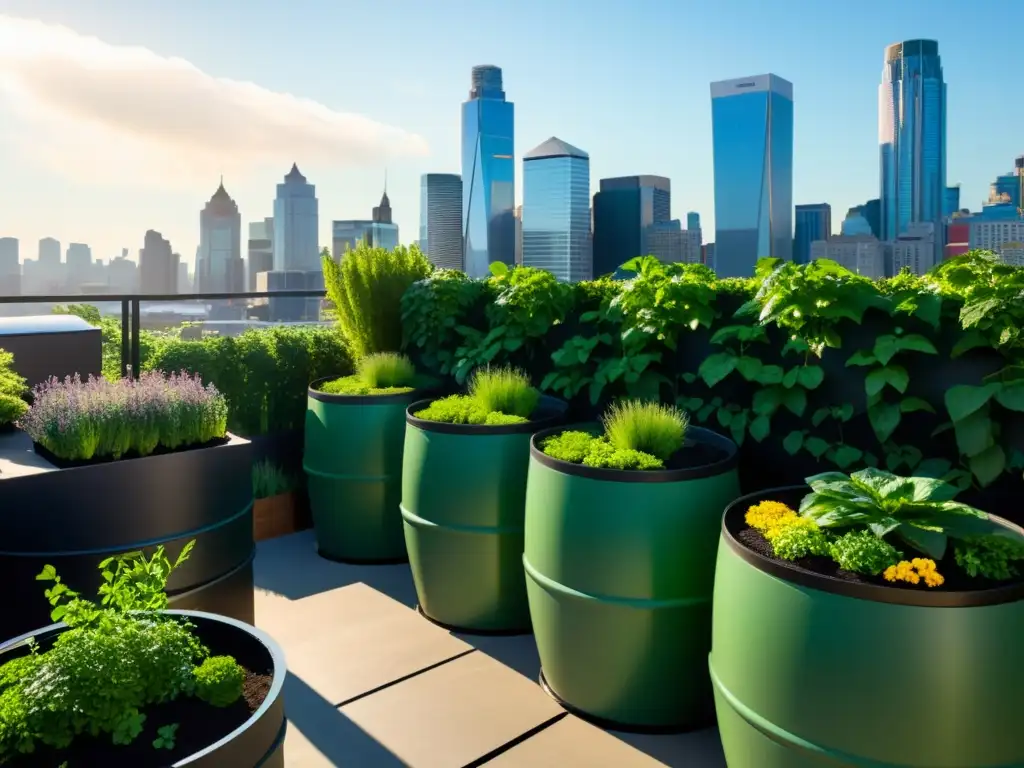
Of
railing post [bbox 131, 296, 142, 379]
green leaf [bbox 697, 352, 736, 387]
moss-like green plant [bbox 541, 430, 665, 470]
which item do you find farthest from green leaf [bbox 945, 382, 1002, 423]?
railing post [bbox 131, 296, 142, 379]

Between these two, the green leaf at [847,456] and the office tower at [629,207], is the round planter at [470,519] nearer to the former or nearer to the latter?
the green leaf at [847,456]

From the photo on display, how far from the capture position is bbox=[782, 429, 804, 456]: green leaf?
2615mm

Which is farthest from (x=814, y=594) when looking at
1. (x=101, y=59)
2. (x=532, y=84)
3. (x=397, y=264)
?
(x=101, y=59)

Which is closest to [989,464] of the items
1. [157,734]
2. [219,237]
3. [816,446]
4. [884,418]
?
[884,418]

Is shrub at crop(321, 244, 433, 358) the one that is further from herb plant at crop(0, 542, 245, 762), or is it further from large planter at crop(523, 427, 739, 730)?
herb plant at crop(0, 542, 245, 762)

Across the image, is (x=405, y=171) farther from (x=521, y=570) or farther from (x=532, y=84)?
(x=521, y=570)

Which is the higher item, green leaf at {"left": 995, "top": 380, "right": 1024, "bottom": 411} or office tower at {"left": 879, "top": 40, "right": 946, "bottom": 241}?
office tower at {"left": 879, "top": 40, "right": 946, "bottom": 241}

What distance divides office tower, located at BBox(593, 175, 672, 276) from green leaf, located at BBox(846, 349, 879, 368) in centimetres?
2861

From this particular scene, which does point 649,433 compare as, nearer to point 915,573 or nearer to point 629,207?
point 915,573

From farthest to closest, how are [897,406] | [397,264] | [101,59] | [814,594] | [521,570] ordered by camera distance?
[101,59]
[397,264]
[521,570]
[897,406]
[814,594]

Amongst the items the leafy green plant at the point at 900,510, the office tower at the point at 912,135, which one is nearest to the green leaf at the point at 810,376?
the leafy green plant at the point at 900,510

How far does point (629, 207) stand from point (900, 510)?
107 ft

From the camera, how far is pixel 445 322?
4.02 metres

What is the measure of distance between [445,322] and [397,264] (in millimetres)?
641
